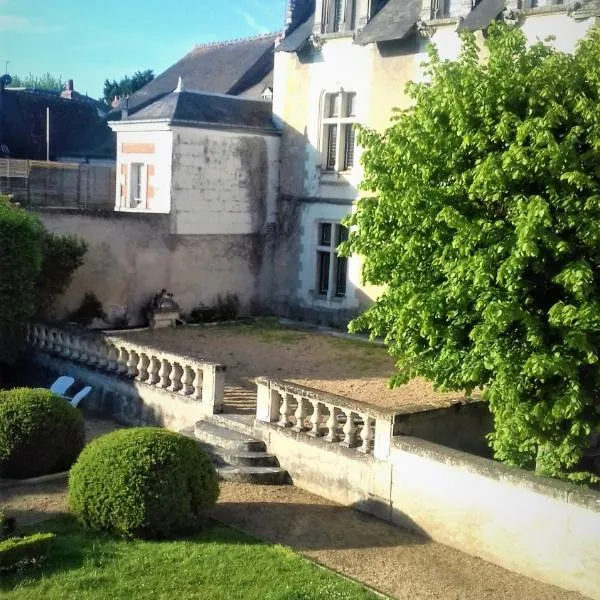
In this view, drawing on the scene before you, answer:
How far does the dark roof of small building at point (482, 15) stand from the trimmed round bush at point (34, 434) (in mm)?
9423

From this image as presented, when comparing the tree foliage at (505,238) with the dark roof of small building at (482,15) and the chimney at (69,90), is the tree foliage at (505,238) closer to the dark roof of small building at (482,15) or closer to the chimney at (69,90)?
the dark roof of small building at (482,15)

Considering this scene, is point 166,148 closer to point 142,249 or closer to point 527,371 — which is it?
point 142,249

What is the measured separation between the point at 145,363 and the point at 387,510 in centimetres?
452

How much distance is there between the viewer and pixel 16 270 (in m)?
12.3

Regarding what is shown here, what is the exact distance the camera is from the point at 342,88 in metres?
16.4

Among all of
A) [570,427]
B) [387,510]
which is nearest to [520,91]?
[570,427]

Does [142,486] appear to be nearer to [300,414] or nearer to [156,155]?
[300,414]

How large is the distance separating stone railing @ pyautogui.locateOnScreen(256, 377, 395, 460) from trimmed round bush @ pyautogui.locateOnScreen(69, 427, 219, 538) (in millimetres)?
1736

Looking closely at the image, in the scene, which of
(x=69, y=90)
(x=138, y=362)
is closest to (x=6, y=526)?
(x=138, y=362)

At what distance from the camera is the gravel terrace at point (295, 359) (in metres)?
11.0

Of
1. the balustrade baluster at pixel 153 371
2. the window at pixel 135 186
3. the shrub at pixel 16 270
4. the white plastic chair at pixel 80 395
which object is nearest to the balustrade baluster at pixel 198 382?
the balustrade baluster at pixel 153 371

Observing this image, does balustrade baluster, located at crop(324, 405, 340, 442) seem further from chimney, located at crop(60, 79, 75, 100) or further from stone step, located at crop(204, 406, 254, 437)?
chimney, located at crop(60, 79, 75, 100)

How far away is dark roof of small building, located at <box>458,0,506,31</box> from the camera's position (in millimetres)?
13805

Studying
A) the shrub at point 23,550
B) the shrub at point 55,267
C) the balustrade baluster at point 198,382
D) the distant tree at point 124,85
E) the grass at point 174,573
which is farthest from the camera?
the distant tree at point 124,85
